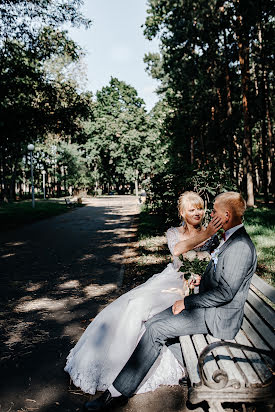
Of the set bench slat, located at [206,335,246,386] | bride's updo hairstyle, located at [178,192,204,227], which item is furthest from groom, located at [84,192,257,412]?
bride's updo hairstyle, located at [178,192,204,227]

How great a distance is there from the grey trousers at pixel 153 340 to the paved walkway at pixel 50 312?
30 centimetres

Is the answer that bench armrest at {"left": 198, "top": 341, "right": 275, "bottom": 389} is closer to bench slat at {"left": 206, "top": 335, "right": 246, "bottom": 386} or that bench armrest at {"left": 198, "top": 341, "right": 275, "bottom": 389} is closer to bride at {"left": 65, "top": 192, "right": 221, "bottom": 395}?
bench slat at {"left": 206, "top": 335, "right": 246, "bottom": 386}

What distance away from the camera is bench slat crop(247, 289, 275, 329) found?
2.45 m

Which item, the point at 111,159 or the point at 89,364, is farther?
the point at 111,159

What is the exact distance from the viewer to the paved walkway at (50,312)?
2.98 metres

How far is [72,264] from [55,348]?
4.45m

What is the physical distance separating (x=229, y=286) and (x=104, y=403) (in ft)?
4.70

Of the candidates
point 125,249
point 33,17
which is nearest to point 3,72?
point 33,17

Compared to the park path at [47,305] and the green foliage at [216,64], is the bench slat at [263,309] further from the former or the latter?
the green foliage at [216,64]

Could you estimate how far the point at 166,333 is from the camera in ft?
9.12

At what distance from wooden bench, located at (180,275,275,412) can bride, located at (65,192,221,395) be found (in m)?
0.46

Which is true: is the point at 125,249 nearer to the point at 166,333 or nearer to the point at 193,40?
the point at 166,333

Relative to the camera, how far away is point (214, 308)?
2676mm

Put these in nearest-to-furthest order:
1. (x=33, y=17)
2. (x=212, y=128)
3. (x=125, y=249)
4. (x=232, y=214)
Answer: (x=232, y=214) → (x=125, y=249) → (x=33, y=17) → (x=212, y=128)
